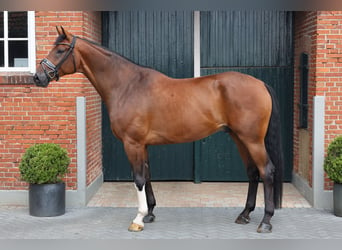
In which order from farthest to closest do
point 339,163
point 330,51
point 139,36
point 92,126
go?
1. point 139,36
2. point 92,126
3. point 330,51
4. point 339,163

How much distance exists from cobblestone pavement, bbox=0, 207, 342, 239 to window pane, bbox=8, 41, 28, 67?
220 cm

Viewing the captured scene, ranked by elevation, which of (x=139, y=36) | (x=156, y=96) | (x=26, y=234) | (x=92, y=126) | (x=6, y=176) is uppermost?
(x=139, y=36)

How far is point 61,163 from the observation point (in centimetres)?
654

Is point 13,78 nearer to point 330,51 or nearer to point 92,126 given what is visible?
point 92,126

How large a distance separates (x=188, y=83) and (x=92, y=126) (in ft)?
8.14

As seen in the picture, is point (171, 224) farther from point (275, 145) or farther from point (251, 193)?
point (275, 145)

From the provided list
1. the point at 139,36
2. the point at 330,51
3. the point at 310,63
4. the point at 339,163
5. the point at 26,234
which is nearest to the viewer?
the point at 26,234

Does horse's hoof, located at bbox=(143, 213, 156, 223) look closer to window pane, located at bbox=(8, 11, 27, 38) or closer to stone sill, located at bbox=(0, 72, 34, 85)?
stone sill, located at bbox=(0, 72, 34, 85)

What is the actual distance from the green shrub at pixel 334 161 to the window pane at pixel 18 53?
4.65m

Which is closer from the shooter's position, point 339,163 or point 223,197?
point 339,163

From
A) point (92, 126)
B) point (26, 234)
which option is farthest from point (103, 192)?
point (26, 234)

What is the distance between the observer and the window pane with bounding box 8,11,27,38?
706 centimetres

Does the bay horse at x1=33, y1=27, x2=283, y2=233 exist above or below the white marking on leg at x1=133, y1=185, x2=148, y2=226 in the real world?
above

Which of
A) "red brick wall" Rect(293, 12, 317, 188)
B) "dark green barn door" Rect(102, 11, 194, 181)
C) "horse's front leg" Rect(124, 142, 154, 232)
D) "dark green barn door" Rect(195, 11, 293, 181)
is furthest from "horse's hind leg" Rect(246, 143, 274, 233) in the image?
"dark green barn door" Rect(102, 11, 194, 181)
